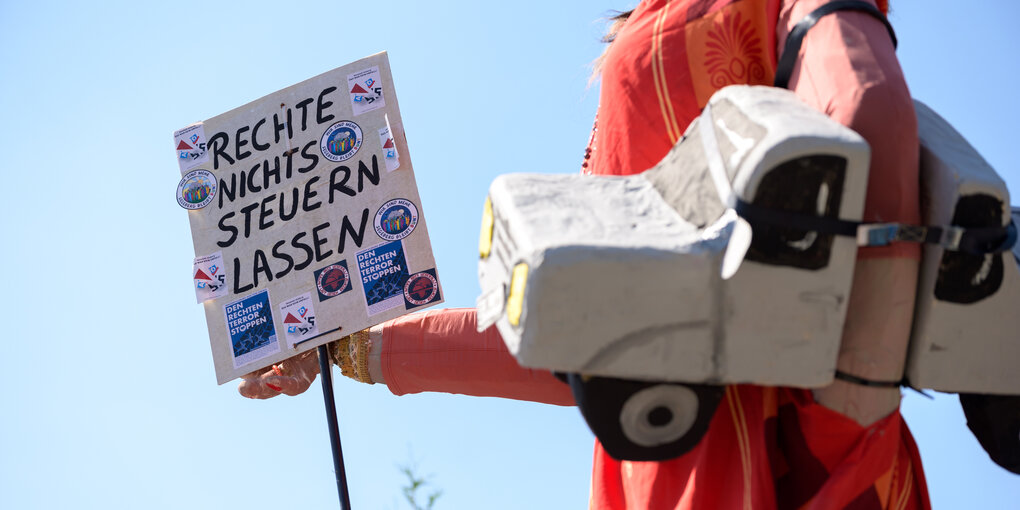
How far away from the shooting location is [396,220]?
274cm

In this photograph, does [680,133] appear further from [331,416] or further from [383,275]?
[331,416]

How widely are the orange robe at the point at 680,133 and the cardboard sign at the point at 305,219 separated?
14.8 inches

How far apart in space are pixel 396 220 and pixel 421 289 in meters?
0.21

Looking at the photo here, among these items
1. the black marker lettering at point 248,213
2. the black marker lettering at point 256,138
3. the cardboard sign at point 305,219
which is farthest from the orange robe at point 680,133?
the black marker lettering at point 256,138

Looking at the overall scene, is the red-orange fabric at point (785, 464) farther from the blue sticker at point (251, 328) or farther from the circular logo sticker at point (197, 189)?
the circular logo sticker at point (197, 189)

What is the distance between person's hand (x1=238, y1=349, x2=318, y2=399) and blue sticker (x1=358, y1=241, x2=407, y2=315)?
0.24 meters

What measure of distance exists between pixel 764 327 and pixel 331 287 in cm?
140

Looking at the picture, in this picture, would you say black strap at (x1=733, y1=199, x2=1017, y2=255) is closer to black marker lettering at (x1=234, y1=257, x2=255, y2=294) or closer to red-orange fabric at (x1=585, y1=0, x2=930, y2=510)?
red-orange fabric at (x1=585, y1=0, x2=930, y2=510)

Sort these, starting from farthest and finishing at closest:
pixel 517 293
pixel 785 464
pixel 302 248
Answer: pixel 302 248 < pixel 785 464 < pixel 517 293

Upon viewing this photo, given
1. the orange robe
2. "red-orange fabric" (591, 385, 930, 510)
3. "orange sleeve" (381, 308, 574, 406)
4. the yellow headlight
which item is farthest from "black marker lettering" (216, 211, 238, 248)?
the yellow headlight

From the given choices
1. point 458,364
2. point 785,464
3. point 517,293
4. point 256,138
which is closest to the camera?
point 517,293

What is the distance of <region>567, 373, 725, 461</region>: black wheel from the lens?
1733 millimetres

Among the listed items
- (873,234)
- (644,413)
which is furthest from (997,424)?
(644,413)

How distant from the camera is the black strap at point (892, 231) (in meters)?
1.58
